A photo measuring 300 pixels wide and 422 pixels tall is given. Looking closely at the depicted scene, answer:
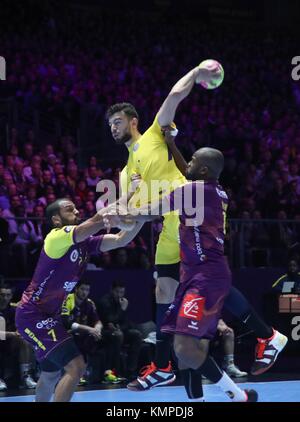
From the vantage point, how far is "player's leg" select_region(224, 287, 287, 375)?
7262 mm

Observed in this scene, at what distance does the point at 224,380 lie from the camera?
675 cm

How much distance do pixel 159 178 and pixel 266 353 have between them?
180cm

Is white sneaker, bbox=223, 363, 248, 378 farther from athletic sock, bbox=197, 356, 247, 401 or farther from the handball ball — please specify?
the handball ball

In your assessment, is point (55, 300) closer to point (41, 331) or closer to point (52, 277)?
point (52, 277)

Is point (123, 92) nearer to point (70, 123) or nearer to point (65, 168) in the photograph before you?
point (70, 123)

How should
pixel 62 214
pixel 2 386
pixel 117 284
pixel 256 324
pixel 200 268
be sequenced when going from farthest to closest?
1. pixel 117 284
2. pixel 2 386
3. pixel 62 214
4. pixel 256 324
5. pixel 200 268

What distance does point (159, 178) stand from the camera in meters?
7.52

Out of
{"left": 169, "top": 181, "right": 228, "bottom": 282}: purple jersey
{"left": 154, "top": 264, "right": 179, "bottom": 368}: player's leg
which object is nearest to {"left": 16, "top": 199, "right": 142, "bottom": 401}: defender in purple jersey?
{"left": 154, "top": 264, "right": 179, "bottom": 368}: player's leg

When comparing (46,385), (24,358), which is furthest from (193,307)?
(24,358)

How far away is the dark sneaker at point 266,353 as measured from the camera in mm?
7375

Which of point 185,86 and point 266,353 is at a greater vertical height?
point 185,86

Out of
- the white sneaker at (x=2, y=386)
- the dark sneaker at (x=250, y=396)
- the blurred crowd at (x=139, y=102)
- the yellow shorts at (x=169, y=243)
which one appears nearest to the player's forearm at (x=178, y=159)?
the yellow shorts at (x=169, y=243)

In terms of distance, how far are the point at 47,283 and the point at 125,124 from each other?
1.63m

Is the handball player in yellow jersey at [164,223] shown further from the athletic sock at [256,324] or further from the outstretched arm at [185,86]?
the athletic sock at [256,324]
